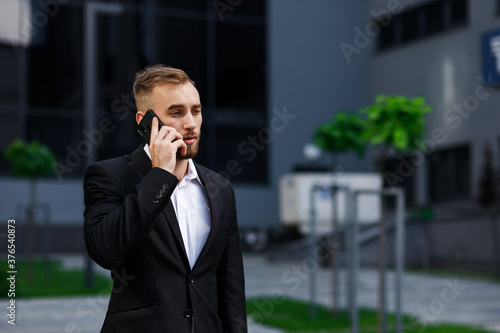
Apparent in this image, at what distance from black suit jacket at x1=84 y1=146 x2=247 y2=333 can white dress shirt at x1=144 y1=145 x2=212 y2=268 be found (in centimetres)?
3

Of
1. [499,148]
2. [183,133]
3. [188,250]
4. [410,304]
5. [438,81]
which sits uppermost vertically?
[438,81]

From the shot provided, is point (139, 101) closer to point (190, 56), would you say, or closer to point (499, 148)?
point (499, 148)

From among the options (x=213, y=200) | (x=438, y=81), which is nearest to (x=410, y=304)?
(x=213, y=200)

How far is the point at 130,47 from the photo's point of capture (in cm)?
2745

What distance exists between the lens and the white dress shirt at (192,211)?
2865 millimetres

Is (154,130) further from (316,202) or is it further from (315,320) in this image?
(316,202)

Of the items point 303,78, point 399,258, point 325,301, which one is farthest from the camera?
point 303,78

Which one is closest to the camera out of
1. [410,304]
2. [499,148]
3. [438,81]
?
[410,304]

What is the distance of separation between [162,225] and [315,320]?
354 inches

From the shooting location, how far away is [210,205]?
9.62 feet

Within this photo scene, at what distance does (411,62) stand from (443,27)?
1670 millimetres

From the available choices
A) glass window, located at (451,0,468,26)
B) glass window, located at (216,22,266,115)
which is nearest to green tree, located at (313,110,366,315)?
glass window, located at (451,0,468,26)

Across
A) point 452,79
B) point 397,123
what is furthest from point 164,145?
point 452,79

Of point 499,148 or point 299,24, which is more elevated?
point 299,24
